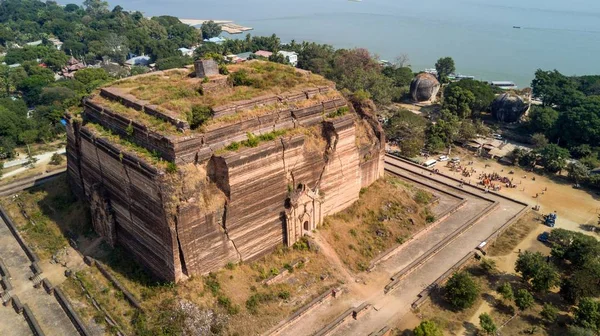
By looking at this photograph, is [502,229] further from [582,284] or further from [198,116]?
[198,116]

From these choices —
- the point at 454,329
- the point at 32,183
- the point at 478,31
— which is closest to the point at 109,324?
the point at 454,329

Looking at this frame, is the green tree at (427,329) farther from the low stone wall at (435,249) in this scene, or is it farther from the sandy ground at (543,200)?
the sandy ground at (543,200)

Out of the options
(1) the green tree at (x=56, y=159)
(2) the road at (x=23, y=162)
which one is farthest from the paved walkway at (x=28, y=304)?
(2) the road at (x=23, y=162)

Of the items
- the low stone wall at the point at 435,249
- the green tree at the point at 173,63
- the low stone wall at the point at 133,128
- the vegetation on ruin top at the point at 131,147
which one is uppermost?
the low stone wall at the point at 133,128

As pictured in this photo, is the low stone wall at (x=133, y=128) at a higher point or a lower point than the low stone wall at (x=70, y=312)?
higher

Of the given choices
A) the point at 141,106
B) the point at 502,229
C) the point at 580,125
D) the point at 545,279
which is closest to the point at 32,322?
the point at 141,106
